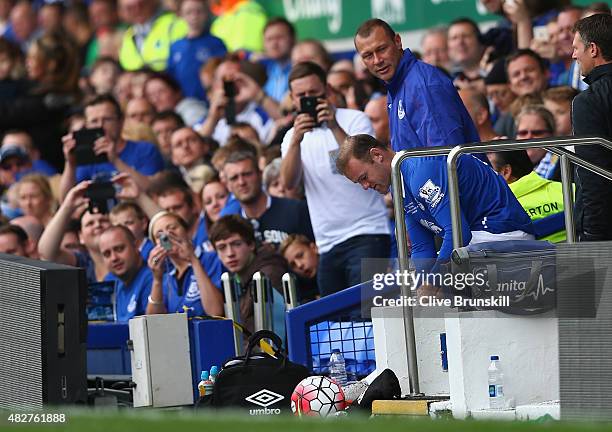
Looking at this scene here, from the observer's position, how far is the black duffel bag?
7.29 metres

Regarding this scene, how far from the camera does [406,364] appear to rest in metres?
7.07

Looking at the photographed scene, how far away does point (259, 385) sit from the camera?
24.1 feet

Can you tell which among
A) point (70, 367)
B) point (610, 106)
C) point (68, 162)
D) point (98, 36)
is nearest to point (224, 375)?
point (70, 367)

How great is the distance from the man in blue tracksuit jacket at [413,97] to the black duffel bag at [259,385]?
4.89 ft

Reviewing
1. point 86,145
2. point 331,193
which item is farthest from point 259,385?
point 86,145

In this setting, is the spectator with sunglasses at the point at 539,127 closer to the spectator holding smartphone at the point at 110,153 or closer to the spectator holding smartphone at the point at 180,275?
the spectator holding smartphone at the point at 180,275

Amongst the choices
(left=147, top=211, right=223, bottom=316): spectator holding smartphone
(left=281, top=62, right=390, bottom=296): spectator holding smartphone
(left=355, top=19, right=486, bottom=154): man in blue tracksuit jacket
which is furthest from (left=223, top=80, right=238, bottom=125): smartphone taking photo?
(left=355, top=19, right=486, bottom=154): man in blue tracksuit jacket

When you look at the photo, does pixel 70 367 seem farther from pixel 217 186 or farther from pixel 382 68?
pixel 217 186

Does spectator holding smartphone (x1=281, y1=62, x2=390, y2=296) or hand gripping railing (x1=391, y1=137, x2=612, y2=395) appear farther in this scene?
spectator holding smartphone (x1=281, y1=62, x2=390, y2=296)

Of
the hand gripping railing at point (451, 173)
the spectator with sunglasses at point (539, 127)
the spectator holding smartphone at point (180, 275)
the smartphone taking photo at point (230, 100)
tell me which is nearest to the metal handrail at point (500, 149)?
the hand gripping railing at point (451, 173)

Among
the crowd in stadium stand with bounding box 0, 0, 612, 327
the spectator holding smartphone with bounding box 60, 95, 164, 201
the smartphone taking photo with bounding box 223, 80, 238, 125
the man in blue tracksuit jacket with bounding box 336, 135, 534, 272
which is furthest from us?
the smartphone taking photo with bounding box 223, 80, 238, 125

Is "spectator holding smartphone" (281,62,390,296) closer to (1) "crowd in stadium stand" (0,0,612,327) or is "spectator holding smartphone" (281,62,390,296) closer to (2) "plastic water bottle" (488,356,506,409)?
(1) "crowd in stadium stand" (0,0,612,327)

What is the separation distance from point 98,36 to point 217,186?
7.39 m

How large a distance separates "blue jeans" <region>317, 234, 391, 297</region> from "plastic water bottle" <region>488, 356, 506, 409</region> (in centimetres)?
350
